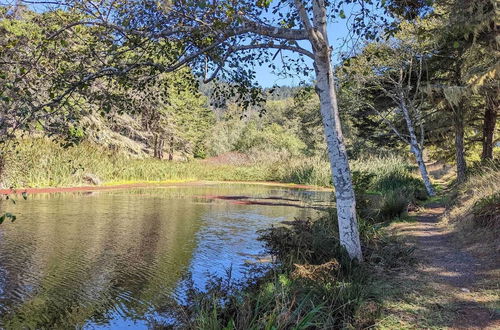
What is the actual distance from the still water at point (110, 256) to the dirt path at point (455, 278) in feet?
7.04

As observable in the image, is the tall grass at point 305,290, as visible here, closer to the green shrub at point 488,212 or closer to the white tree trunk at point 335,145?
the white tree trunk at point 335,145

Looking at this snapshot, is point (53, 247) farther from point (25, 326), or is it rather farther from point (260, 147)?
point (260, 147)

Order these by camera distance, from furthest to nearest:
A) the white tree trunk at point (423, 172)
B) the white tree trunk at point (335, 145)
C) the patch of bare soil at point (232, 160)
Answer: the patch of bare soil at point (232, 160) < the white tree trunk at point (423, 172) < the white tree trunk at point (335, 145)

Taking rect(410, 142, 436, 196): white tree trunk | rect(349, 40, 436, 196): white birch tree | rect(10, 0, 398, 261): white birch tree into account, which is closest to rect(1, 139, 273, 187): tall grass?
rect(10, 0, 398, 261): white birch tree

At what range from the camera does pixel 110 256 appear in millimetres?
6797

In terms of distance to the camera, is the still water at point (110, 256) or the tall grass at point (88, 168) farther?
the tall grass at point (88, 168)

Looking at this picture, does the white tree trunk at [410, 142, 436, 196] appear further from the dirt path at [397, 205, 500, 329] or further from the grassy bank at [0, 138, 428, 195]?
the dirt path at [397, 205, 500, 329]

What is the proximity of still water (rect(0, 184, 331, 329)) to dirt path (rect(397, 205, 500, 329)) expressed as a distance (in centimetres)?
215

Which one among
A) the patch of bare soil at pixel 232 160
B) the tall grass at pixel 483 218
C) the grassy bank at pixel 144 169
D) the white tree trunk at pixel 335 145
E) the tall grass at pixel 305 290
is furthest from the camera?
the patch of bare soil at pixel 232 160

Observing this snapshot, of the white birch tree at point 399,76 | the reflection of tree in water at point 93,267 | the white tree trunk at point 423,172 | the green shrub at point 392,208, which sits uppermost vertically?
the white birch tree at point 399,76

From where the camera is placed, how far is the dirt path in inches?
138

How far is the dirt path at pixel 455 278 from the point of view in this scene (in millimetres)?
3504

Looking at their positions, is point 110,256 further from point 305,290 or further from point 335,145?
point 335,145

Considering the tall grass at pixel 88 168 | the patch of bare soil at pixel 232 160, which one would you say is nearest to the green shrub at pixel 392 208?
the tall grass at pixel 88 168
